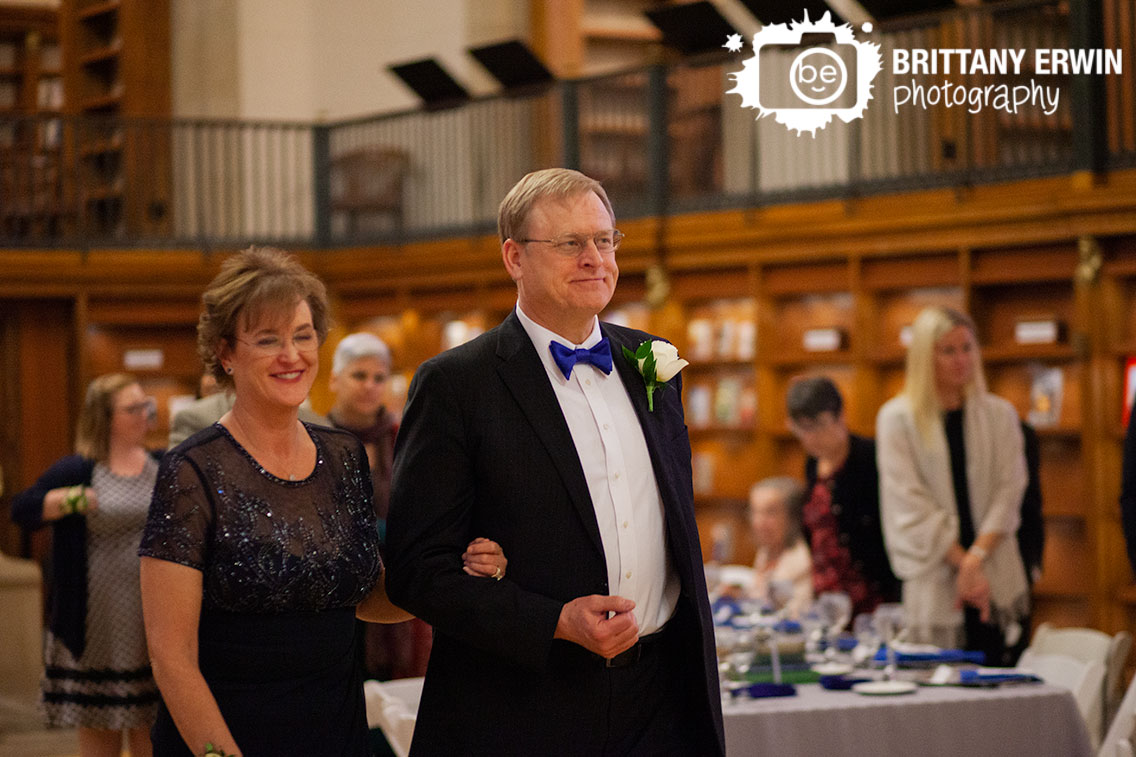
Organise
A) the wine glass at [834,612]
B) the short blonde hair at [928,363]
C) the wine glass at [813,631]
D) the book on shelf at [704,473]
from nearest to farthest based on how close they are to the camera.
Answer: the wine glass at [813,631]
the wine glass at [834,612]
the short blonde hair at [928,363]
the book on shelf at [704,473]

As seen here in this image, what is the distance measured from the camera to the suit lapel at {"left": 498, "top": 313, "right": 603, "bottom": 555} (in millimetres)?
2307

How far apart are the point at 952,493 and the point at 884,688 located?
1.57 m

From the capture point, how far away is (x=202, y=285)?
1080 centimetres

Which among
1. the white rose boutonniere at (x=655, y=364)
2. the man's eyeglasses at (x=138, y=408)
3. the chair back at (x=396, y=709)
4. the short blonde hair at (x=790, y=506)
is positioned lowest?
the chair back at (x=396, y=709)

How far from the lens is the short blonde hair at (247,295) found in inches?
92.7

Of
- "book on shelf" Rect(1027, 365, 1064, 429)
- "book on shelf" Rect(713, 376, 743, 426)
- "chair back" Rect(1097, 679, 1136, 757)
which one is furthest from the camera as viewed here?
"book on shelf" Rect(713, 376, 743, 426)

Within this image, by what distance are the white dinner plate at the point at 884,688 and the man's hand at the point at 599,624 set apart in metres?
1.66

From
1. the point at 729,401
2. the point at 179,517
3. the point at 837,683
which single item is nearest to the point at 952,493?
the point at 837,683

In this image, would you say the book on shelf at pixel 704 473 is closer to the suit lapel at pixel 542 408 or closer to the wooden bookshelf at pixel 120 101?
the wooden bookshelf at pixel 120 101

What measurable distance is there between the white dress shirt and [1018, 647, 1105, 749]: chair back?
2290 millimetres

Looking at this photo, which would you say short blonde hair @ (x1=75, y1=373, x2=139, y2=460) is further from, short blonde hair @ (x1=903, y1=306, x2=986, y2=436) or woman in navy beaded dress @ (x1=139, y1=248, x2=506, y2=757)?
short blonde hair @ (x1=903, y1=306, x2=986, y2=436)

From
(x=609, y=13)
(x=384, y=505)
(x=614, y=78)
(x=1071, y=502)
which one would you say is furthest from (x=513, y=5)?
(x=384, y=505)

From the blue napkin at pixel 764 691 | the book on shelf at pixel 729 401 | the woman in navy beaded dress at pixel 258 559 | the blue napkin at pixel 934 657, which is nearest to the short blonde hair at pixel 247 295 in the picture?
the woman in navy beaded dress at pixel 258 559

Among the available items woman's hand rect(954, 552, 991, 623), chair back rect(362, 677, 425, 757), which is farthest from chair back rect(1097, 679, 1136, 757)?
chair back rect(362, 677, 425, 757)
